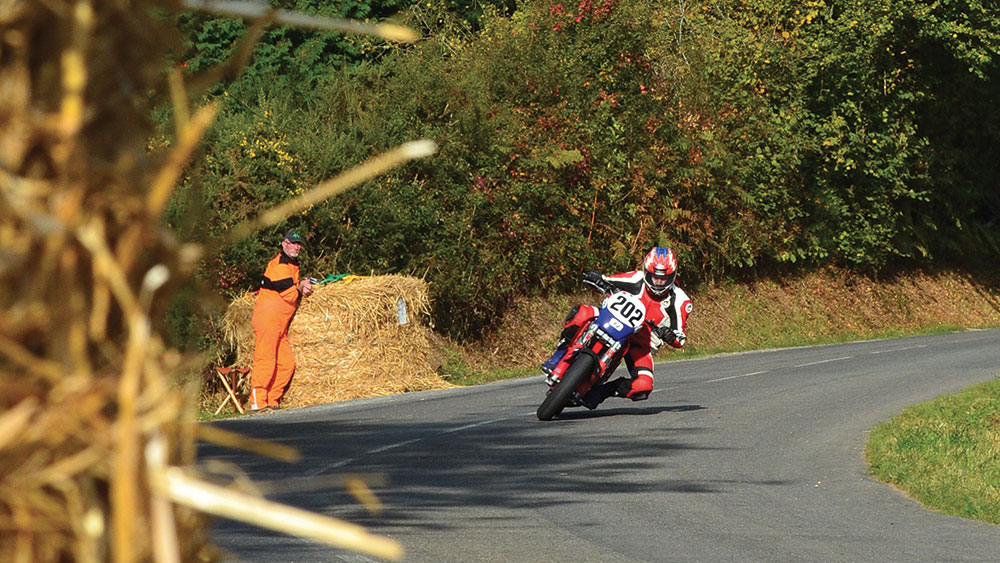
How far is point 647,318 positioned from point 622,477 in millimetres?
3472

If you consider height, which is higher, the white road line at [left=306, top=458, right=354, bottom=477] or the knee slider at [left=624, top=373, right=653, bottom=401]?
the white road line at [left=306, top=458, right=354, bottom=477]

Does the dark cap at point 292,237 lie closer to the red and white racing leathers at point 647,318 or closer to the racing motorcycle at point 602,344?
the red and white racing leathers at point 647,318

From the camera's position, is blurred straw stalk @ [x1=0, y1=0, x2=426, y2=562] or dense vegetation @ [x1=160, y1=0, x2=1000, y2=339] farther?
dense vegetation @ [x1=160, y1=0, x2=1000, y2=339]

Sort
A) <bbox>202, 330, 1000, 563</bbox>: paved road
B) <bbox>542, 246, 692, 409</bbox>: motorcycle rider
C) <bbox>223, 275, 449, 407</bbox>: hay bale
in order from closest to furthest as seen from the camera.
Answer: <bbox>202, 330, 1000, 563</bbox>: paved road → <bbox>542, 246, 692, 409</bbox>: motorcycle rider → <bbox>223, 275, 449, 407</bbox>: hay bale

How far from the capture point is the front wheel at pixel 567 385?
47.4 ft

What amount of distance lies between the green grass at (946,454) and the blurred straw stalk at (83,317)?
28.9 feet

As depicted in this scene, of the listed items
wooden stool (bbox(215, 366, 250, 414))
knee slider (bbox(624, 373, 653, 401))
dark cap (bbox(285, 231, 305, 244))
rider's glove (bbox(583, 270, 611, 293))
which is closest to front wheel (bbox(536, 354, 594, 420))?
knee slider (bbox(624, 373, 653, 401))

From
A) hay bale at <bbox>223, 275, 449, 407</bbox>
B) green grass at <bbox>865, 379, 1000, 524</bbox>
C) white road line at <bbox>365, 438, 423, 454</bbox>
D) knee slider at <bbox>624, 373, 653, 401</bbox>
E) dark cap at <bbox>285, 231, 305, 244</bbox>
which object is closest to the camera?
green grass at <bbox>865, 379, 1000, 524</bbox>

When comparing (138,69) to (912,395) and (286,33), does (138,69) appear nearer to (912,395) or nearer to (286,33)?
(912,395)

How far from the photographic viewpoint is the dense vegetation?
23.9 metres

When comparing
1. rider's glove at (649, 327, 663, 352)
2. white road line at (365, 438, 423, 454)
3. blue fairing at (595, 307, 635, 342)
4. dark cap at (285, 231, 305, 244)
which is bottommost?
white road line at (365, 438, 423, 454)

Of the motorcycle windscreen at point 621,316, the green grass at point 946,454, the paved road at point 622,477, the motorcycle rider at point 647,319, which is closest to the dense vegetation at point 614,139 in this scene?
the paved road at point 622,477

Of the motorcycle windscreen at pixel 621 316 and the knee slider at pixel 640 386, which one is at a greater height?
the motorcycle windscreen at pixel 621 316

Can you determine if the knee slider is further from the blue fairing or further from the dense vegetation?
the dense vegetation
